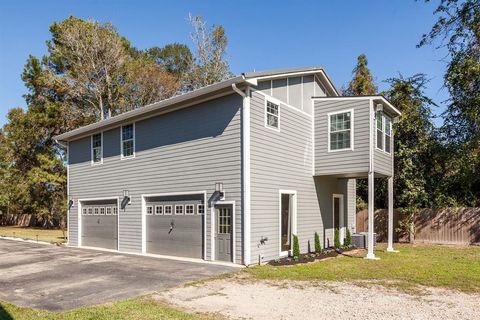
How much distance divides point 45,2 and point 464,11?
14199 millimetres

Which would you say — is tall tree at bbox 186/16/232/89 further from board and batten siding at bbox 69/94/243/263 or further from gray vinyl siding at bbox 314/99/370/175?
gray vinyl siding at bbox 314/99/370/175

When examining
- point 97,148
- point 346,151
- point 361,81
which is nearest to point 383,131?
point 346,151

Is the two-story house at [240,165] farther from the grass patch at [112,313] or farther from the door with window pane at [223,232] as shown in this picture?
A: the grass patch at [112,313]

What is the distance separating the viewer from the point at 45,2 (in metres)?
14.6

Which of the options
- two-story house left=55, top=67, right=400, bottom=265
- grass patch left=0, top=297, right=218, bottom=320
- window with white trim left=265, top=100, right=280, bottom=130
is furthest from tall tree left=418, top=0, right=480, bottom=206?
grass patch left=0, top=297, right=218, bottom=320

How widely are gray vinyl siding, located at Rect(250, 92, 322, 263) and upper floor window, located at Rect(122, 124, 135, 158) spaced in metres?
5.84

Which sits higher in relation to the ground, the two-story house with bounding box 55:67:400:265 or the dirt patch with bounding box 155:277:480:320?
the two-story house with bounding box 55:67:400:265

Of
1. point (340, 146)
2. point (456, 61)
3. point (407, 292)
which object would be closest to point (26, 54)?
point (340, 146)

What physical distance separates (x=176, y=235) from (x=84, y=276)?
145 inches

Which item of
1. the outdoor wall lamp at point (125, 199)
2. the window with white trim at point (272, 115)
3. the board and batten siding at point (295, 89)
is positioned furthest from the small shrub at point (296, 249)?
the outdoor wall lamp at point (125, 199)

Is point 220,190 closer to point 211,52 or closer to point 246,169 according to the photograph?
point 246,169

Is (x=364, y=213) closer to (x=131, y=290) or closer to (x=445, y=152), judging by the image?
(x=445, y=152)

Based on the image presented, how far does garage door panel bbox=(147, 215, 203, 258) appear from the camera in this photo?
12328 millimetres

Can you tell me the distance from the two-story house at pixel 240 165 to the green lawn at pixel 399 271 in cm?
111
